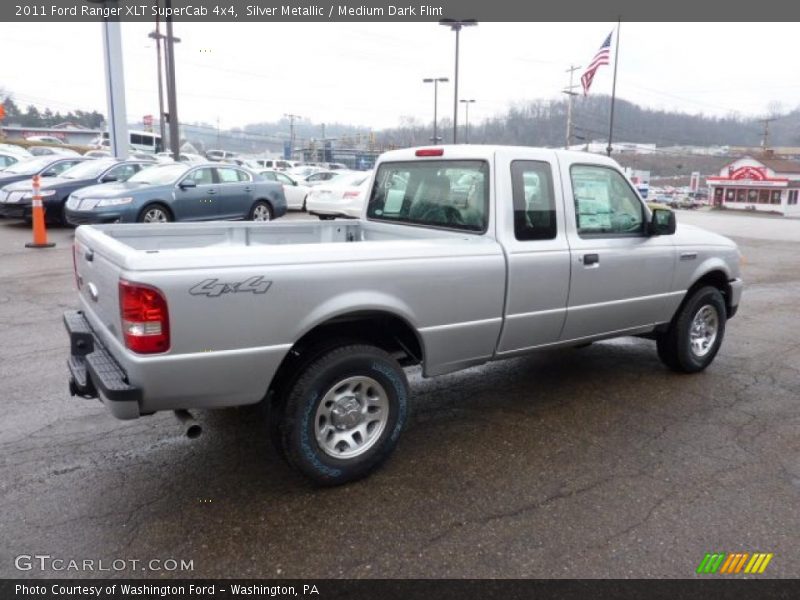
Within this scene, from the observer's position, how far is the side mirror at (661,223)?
483cm

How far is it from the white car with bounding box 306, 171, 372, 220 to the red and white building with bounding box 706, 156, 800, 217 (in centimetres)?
5924

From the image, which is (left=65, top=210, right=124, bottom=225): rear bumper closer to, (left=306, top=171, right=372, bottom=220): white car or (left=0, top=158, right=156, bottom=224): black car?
(left=0, top=158, right=156, bottom=224): black car

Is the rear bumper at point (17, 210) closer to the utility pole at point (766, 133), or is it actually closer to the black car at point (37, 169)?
the black car at point (37, 169)

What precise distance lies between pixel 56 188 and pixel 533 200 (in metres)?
12.6

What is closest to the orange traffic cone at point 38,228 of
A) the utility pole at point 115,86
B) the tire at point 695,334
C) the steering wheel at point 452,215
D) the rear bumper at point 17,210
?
the rear bumper at point 17,210

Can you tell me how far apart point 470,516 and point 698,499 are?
127cm

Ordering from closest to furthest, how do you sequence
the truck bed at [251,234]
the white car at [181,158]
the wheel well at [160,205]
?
the truck bed at [251,234], the wheel well at [160,205], the white car at [181,158]

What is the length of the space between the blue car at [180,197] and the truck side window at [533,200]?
9461 mm

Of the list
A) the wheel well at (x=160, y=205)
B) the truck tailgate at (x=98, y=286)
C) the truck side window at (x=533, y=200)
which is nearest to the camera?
the truck tailgate at (x=98, y=286)

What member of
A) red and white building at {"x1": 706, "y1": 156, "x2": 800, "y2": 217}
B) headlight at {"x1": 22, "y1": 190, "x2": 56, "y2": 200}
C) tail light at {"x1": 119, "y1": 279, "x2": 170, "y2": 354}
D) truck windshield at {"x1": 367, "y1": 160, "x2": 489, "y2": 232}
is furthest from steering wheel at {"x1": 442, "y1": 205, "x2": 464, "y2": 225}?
red and white building at {"x1": 706, "y1": 156, "x2": 800, "y2": 217}

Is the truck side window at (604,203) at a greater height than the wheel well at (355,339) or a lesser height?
greater

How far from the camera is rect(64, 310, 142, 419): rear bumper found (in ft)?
9.53

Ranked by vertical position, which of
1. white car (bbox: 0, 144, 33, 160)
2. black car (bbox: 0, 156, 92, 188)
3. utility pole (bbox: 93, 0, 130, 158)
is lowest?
black car (bbox: 0, 156, 92, 188)
